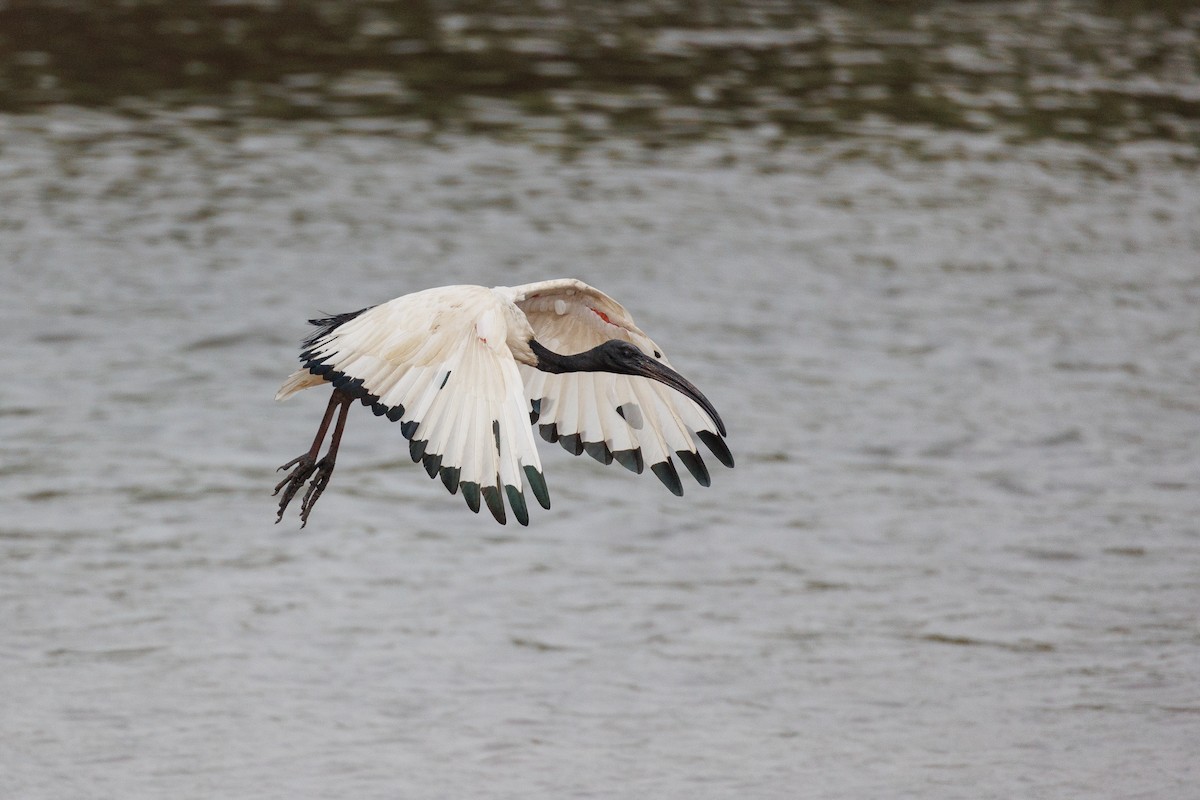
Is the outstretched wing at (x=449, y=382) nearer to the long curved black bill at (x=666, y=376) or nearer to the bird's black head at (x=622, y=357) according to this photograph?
the bird's black head at (x=622, y=357)

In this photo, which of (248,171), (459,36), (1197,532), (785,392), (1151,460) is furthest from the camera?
(459,36)

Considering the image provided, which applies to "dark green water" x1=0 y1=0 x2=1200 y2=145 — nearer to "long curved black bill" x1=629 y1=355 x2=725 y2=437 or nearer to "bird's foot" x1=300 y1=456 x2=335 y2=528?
"bird's foot" x1=300 y1=456 x2=335 y2=528

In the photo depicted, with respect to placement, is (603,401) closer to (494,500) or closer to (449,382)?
(449,382)

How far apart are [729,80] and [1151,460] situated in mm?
13076

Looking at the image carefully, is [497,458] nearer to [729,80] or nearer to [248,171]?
[248,171]

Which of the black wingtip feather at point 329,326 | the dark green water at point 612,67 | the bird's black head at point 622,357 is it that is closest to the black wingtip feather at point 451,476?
the black wingtip feather at point 329,326

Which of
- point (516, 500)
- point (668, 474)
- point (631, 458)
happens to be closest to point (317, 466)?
point (631, 458)

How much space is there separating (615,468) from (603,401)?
742cm

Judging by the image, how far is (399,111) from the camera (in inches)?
1101


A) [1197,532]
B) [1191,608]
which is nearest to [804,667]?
[1191,608]

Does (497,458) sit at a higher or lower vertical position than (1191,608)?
higher

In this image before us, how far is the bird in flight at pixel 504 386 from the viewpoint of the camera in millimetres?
8023

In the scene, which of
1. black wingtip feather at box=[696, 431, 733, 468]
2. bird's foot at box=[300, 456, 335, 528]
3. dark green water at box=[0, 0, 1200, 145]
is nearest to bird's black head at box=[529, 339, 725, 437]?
black wingtip feather at box=[696, 431, 733, 468]

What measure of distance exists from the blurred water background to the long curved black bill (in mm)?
3722
